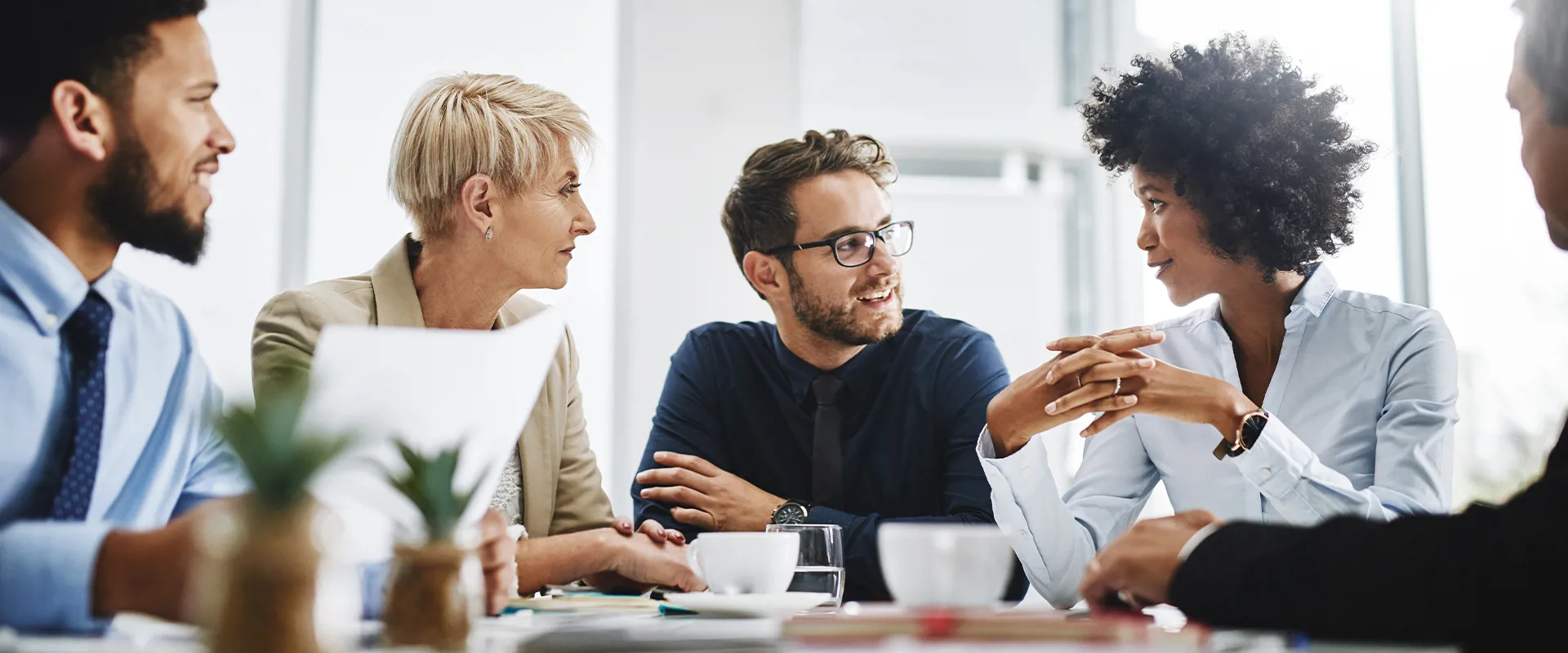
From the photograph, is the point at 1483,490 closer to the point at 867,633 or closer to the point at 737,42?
the point at 737,42

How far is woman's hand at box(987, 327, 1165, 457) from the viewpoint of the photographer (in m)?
1.77

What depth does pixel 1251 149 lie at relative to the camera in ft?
6.85

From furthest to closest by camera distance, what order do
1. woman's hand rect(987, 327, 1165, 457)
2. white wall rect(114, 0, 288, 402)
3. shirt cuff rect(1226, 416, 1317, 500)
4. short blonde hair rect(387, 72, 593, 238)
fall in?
white wall rect(114, 0, 288, 402), short blonde hair rect(387, 72, 593, 238), woman's hand rect(987, 327, 1165, 457), shirt cuff rect(1226, 416, 1317, 500)

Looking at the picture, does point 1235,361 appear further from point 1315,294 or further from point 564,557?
point 564,557

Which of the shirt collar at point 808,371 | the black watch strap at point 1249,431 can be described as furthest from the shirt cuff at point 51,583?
the shirt collar at point 808,371

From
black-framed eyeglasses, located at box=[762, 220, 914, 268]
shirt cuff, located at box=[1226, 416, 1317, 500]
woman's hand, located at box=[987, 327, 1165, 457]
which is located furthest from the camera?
black-framed eyeglasses, located at box=[762, 220, 914, 268]

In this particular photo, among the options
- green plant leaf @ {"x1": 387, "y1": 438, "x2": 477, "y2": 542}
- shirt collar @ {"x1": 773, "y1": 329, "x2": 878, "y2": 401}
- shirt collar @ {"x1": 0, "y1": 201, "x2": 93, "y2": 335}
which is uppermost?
shirt collar @ {"x1": 0, "y1": 201, "x2": 93, "y2": 335}

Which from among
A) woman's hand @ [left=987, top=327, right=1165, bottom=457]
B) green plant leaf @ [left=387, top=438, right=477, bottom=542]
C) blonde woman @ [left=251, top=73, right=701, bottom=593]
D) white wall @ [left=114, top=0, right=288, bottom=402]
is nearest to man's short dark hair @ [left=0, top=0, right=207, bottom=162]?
green plant leaf @ [left=387, top=438, right=477, bottom=542]

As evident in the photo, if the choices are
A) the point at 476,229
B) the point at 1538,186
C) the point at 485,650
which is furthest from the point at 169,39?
the point at 1538,186

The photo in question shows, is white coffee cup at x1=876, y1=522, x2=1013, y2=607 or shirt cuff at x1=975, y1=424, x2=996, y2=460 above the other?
shirt cuff at x1=975, y1=424, x2=996, y2=460

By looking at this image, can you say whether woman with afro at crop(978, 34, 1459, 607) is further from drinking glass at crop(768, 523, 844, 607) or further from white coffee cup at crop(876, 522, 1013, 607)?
white coffee cup at crop(876, 522, 1013, 607)

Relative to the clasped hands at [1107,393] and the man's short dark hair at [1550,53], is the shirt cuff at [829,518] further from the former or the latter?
the man's short dark hair at [1550,53]

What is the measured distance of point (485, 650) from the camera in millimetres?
859

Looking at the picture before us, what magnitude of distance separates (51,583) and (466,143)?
58.0 inches
